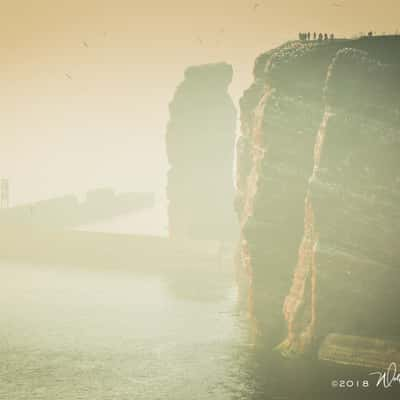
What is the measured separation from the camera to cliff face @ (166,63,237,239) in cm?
14025

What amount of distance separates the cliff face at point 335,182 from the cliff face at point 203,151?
72.5 meters

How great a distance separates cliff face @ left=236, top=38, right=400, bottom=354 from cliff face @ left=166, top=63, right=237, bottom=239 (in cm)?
7252

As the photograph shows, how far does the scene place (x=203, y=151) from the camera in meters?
141
